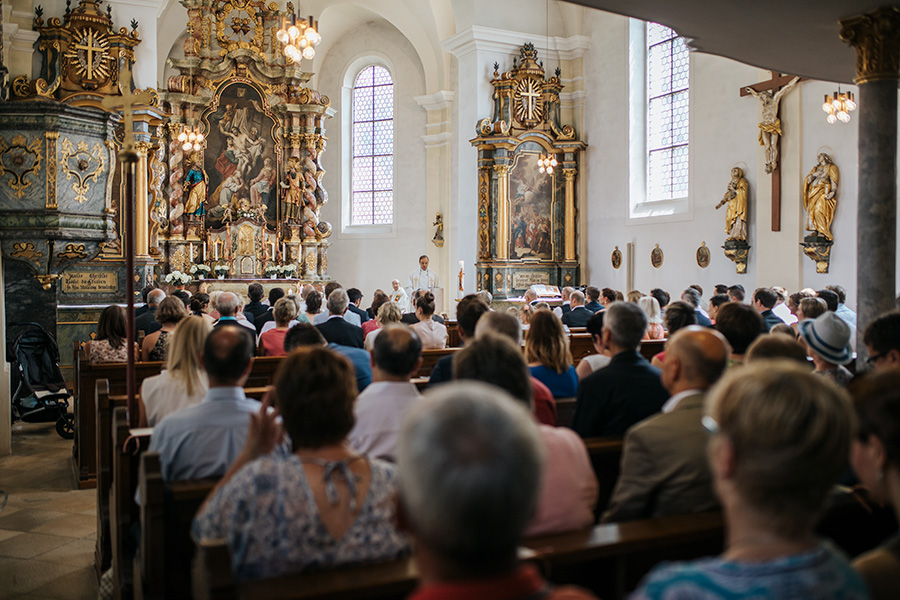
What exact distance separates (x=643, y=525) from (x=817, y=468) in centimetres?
92

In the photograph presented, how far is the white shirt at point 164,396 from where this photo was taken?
4191 millimetres

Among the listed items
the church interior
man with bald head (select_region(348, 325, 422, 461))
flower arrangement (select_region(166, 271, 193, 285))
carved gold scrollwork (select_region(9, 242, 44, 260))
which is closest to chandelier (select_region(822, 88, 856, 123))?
the church interior

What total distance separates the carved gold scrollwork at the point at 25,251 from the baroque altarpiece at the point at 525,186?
9.66 m

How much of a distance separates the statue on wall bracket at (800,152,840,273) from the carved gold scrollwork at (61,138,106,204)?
10.1 metres

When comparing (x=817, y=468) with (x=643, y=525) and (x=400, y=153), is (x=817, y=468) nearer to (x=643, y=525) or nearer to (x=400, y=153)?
(x=643, y=525)

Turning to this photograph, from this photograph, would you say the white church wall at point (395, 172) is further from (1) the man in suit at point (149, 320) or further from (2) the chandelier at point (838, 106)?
(1) the man in suit at point (149, 320)

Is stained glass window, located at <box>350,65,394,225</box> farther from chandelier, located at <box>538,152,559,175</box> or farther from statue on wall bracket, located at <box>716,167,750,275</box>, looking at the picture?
statue on wall bracket, located at <box>716,167,750,275</box>

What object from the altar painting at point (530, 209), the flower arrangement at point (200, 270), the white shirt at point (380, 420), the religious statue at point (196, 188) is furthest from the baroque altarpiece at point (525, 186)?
the white shirt at point (380, 420)

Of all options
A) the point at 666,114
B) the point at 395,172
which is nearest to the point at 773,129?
the point at 666,114

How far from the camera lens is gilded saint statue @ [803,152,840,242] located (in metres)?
11.8

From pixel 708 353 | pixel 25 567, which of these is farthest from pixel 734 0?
pixel 25 567

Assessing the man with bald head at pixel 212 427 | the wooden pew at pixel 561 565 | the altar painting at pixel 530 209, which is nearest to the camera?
the wooden pew at pixel 561 565

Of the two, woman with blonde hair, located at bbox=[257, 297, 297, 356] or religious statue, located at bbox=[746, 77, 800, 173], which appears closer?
woman with blonde hair, located at bbox=[257, 297, 297, 356]

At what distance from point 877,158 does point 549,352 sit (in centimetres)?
352
